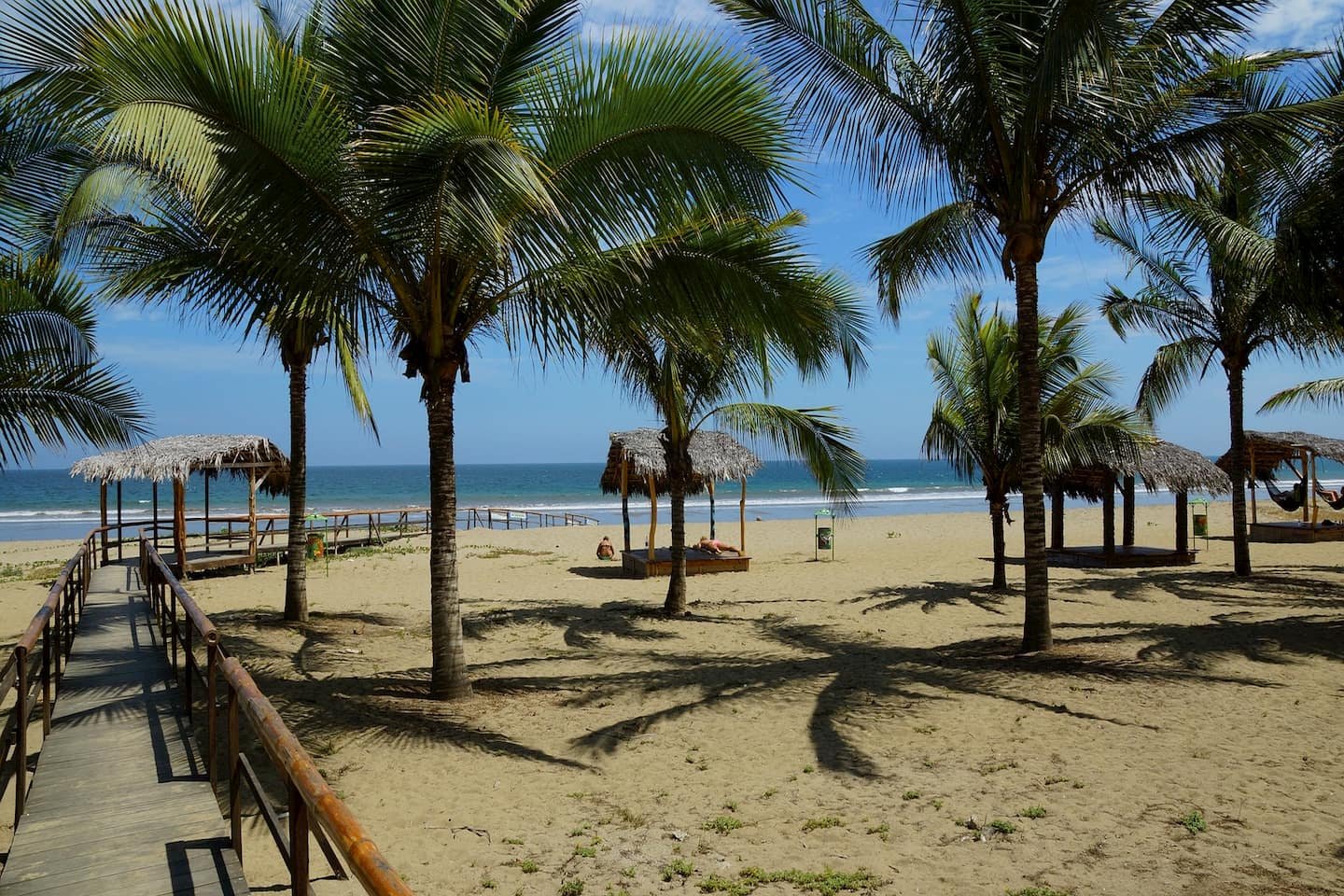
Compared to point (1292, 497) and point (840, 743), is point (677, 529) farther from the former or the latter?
point (1292, 497)

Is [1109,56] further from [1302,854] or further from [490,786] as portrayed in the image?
[490,786]

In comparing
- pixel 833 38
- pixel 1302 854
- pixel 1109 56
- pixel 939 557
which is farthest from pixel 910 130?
pixel 939 557

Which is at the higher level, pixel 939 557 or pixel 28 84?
pixel 28 84

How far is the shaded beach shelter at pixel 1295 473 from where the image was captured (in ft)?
63.6

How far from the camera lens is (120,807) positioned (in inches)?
147

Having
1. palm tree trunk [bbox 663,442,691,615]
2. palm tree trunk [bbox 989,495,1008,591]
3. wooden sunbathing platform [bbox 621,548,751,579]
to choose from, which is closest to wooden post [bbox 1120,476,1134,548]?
palm tree trunk [bbox 989,495,1008,591]

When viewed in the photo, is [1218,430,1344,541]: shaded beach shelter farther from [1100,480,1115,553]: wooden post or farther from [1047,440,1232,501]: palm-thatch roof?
[1100,480,1115,553]: wooden post

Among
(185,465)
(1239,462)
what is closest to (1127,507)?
(1239,462)

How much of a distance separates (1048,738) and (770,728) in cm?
183

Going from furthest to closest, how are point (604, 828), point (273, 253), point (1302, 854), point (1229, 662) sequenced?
point (1229, 662) < point (273, 253) < point (604, 828) < point (1302, 854)

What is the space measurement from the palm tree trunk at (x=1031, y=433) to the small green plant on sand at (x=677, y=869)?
15.8 ft

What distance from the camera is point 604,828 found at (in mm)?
4387

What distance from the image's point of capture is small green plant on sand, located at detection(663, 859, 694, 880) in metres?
3.85

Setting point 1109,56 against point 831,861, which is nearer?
point 831,861
